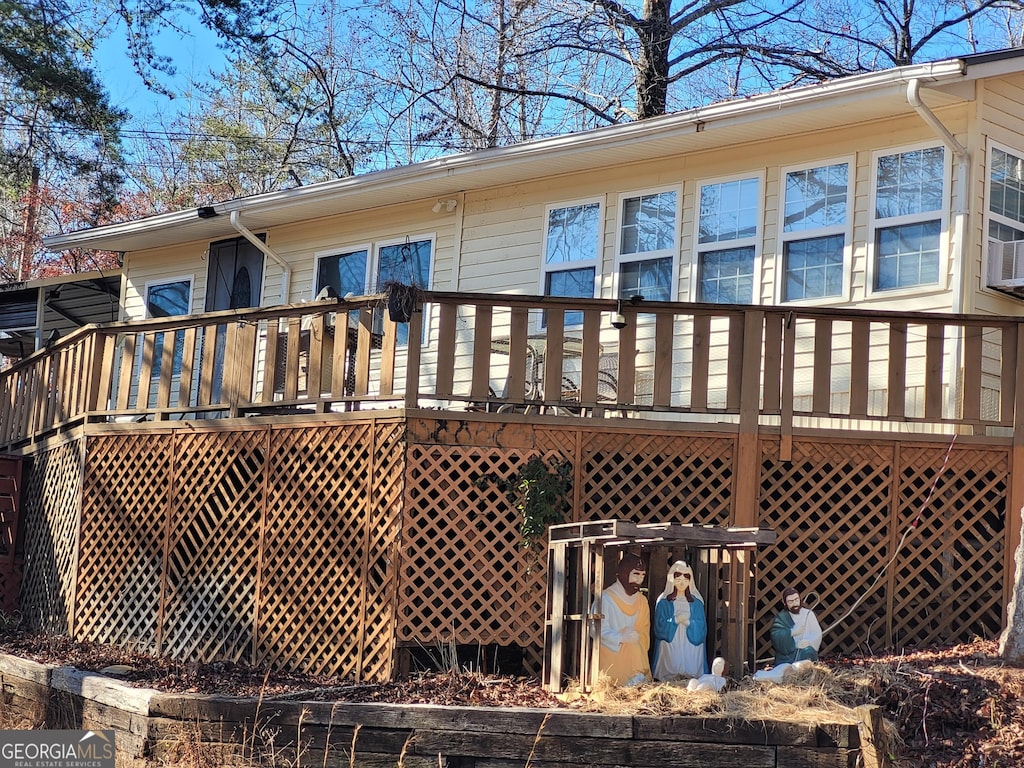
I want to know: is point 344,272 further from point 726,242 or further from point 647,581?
point 647,581

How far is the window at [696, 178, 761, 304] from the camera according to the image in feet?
36.4

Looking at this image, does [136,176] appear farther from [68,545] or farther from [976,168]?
[976,168]

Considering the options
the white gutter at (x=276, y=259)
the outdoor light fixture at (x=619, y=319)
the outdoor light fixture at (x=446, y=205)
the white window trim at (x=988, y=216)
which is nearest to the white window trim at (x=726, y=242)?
the white window trim at (x=988, y=216)

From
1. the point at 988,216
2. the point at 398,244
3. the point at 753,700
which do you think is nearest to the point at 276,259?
the point at 398,244

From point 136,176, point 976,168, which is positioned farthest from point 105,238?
point 136,176

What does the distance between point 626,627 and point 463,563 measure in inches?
68.4

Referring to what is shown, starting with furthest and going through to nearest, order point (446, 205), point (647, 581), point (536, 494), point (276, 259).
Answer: point (276, 259)
point (446, 205)
point (536, 494)
point (647, 581)

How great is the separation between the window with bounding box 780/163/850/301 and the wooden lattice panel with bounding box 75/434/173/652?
5.62 m

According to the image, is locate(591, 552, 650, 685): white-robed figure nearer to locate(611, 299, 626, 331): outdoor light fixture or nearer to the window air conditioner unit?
locate(611, 299, 626, 331): outdoor light fixture

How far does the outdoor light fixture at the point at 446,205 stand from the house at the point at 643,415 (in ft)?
2.97

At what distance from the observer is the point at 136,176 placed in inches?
1216

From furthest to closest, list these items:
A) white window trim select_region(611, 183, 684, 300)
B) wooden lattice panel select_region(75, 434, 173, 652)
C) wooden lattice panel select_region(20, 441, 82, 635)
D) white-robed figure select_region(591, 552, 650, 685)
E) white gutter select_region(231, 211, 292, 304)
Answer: white gutter select_region(231, 211, 292, 304) < white window trim select_region(611, 183, 684, 300) < wooden lattice panel select_region(20, 441, 82, 635) < wooden lattice panel select_region(75, 434, 173, 652) < white-robed figure select_region(591, 552, 650, 685)

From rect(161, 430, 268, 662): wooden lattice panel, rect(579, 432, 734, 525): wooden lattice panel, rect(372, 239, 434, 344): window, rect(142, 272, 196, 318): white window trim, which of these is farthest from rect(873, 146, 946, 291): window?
rect(142, 272, 196, 318): white window trim

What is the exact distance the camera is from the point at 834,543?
9055 mm
